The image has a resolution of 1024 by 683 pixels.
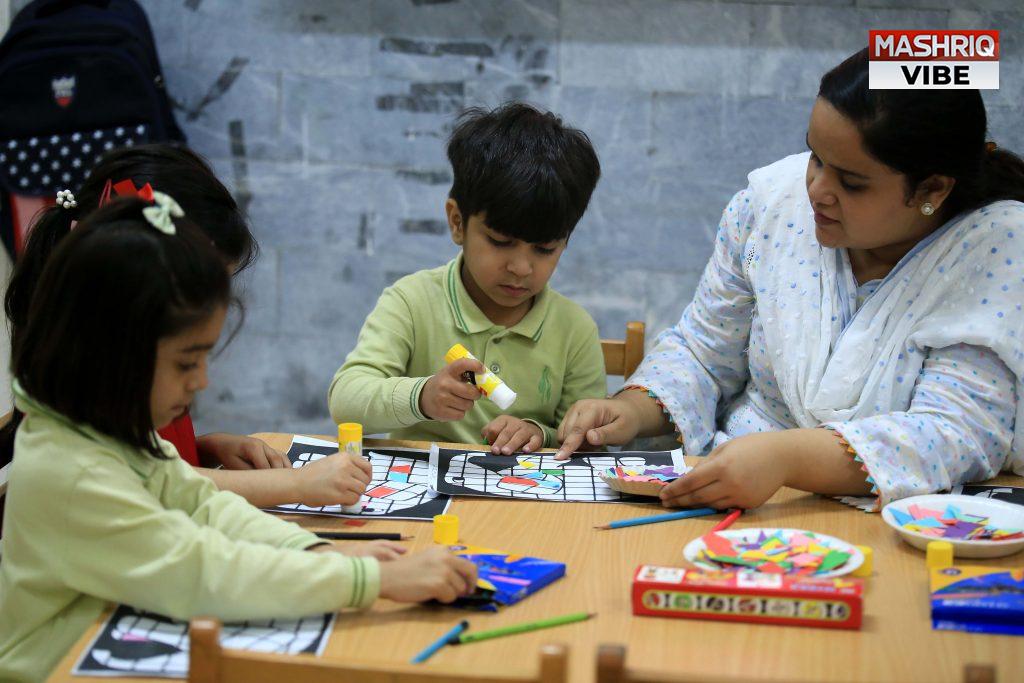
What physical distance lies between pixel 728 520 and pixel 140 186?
862mm

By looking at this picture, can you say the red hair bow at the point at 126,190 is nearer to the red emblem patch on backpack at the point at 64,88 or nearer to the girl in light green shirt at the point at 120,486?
the girl in light green shirt at the point at 120,486

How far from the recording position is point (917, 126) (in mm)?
1522

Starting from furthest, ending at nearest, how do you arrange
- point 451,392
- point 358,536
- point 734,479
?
point 451,392 → point 734,479 → point 358,536

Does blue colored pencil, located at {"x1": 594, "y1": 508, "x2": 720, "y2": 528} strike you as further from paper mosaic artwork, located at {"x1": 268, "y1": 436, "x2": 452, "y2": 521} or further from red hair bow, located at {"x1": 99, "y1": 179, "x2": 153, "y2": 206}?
red hair bow, located at {"x1": 99, "y1": 179, "x2": 153, "y2": 206}

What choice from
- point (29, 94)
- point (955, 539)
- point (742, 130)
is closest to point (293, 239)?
point (29, 94)

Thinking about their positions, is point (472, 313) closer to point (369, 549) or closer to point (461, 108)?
point (369, 549)

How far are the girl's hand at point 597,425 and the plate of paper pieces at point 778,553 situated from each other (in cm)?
40

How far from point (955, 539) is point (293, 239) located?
2077 mm

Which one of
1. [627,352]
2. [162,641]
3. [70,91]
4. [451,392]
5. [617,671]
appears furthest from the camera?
[70,91]

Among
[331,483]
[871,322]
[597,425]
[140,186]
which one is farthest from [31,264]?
[871,322]

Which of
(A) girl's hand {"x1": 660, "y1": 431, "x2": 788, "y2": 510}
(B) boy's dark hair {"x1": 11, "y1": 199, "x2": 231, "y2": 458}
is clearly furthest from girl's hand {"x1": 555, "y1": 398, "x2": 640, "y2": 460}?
(B) boy's dark hair {"x1": 11, "y1": 199, "x2": 231, "y2": 458}

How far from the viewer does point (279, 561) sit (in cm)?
105

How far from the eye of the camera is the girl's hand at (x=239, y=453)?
1.53m

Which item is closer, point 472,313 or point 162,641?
point 162,641
